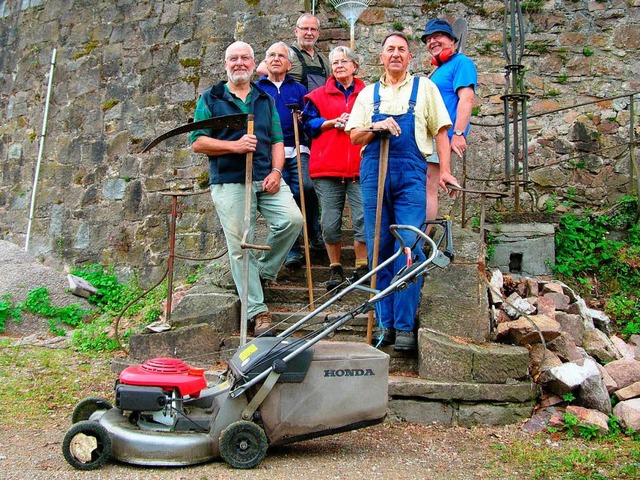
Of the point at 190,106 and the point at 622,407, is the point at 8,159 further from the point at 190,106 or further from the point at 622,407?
the point at 622,407

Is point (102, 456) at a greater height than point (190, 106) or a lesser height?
lesser

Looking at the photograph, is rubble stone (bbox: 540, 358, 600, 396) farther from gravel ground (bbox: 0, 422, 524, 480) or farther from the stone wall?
the stone wall

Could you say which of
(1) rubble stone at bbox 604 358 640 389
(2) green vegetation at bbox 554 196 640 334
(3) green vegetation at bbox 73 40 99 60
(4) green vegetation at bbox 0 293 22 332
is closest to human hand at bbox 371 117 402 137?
(1) rubble stone at bbox 604 358 640 389

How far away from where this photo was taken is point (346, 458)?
11.7ft

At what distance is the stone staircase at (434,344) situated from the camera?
4.18m

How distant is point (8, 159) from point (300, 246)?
548 cm

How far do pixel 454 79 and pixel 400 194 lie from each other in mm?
1114

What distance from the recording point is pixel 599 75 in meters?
7.52

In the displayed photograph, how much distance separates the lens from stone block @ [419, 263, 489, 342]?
14.9 feet

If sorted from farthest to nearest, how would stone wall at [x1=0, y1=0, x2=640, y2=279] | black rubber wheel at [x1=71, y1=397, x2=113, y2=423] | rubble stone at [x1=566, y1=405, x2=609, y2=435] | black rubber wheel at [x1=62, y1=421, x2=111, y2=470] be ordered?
stone wall at [x1=0, y1=0, x2=640, y2=279], rubble stone at [x1=566, y1=405, x2=609, y2=435], black rubber wheel at [x1=71, y1=397, x2=113, y2=423], black rubber wheel at [x1=62, y1=421, x2=111, y2=470]

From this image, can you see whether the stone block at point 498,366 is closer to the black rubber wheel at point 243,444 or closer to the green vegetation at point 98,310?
the black rubber wheel at point 243,444

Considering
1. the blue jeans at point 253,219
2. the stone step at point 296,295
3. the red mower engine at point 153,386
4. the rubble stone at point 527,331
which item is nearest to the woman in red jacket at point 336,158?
the stone step at point 296,295

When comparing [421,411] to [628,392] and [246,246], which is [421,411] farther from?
[246,246]

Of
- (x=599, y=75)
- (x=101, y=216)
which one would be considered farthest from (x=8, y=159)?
(x=599, y=75)
